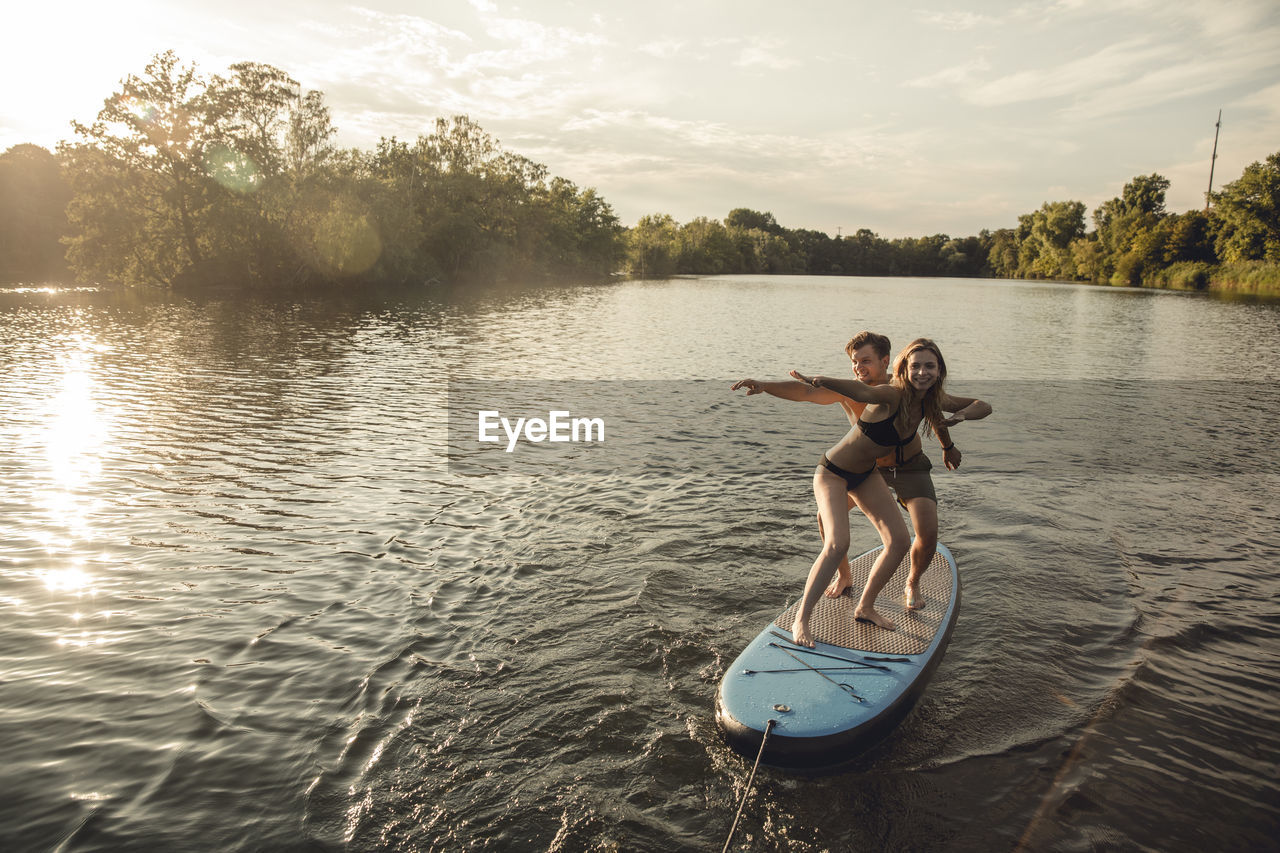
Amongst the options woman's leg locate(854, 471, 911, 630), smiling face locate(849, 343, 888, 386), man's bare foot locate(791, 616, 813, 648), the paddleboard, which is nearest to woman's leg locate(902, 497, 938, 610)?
woman's leg locate(854, 471, 911, 630)

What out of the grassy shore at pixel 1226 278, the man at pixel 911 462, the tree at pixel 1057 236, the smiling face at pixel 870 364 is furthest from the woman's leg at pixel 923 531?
the tree at pixel 1057 236

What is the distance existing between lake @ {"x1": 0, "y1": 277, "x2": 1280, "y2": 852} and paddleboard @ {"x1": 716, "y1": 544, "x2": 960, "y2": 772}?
0.26 metres

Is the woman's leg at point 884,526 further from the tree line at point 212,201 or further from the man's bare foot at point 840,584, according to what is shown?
the tree line at point 212,201

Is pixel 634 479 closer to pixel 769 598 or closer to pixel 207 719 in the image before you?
pixel 769 598

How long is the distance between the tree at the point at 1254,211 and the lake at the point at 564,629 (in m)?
77.4

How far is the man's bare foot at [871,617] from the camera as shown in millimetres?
5934

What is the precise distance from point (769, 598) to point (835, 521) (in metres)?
2.18

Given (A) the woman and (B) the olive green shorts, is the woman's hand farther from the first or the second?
(B) the olive green shorts

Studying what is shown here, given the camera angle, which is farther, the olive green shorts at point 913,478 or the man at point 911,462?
the olive green shorts at point 913,478

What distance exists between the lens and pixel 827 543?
5.63 m

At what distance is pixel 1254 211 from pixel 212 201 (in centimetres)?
9934

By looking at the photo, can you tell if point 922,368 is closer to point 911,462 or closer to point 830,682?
point 911,462

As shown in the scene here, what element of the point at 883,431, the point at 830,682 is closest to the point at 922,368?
the point at 883,431

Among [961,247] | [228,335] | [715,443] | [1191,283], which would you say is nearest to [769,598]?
[715,443]
